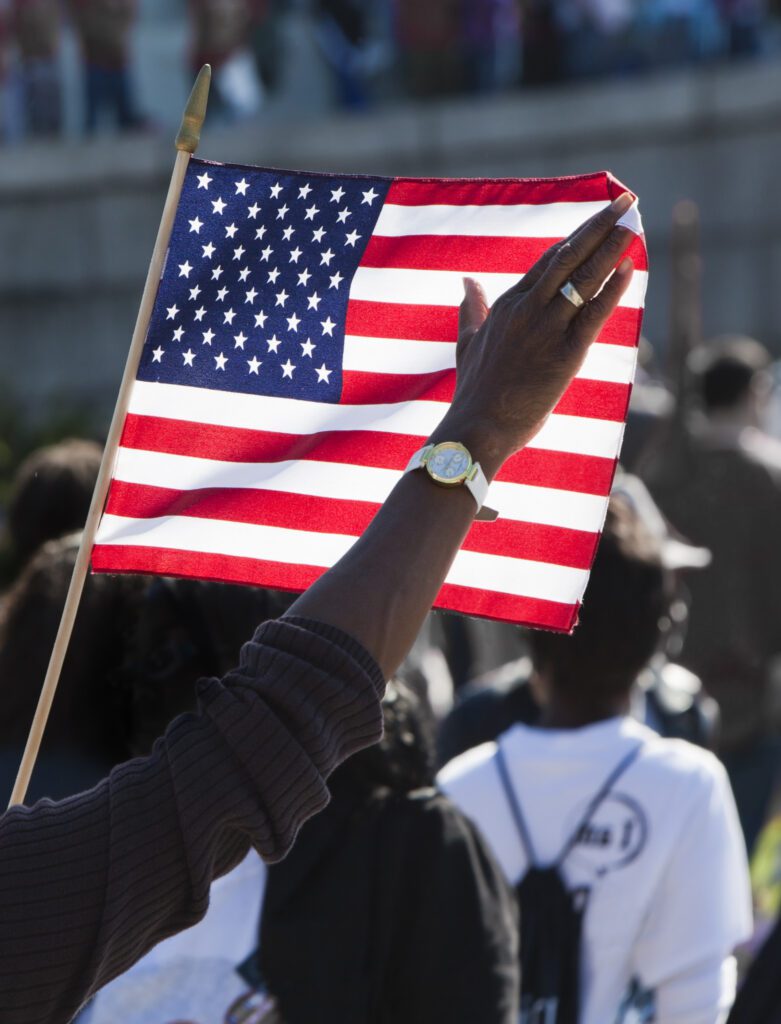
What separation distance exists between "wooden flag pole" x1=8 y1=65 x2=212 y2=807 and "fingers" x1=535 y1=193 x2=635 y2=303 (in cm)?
41

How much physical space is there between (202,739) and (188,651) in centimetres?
77

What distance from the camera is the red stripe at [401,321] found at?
2.14 meters

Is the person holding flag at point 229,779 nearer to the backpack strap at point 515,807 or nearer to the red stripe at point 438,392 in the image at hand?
the red stripe at point 438,392

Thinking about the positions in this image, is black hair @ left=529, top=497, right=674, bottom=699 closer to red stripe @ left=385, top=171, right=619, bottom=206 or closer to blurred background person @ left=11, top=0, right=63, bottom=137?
red stripe @ left=385, top=171, right=619, bottom=206

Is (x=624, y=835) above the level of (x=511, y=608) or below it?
below

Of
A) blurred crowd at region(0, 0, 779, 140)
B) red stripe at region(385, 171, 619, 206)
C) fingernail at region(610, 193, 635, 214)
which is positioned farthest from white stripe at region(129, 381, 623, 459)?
blurred crowd at region(0, 0, 779, 140)

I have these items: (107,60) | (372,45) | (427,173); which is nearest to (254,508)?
(427,173)

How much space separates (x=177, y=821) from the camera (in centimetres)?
149

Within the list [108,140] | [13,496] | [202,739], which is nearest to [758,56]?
[108,140]

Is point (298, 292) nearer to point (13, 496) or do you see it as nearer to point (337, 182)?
point (337, 182)

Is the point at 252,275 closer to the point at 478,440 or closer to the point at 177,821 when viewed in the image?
the point at 478,440

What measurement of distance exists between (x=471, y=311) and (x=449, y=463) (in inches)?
11.9

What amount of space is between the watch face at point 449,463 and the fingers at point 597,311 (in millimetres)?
166

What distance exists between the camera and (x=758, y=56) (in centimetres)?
1209
